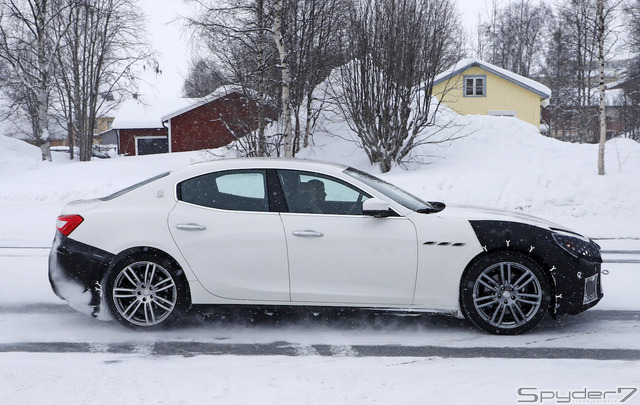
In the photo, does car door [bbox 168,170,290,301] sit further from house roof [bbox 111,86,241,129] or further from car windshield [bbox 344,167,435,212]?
house roof [bbox 111,86,241,129]

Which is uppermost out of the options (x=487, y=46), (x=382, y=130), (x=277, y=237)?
(x=487, y=46)

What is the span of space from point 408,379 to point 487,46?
58.7 m

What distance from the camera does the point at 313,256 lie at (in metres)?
5.11

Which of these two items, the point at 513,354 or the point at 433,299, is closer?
the point at 513,354

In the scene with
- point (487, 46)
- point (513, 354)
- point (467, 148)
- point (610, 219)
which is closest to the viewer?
point (513, 354)

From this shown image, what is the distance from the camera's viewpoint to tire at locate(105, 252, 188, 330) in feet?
17.1

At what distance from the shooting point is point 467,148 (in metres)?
23.4

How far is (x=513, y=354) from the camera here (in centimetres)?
466

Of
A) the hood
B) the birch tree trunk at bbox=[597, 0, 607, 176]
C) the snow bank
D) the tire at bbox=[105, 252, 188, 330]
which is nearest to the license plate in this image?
the hood

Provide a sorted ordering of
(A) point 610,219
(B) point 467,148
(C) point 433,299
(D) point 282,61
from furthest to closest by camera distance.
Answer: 1. (B) point 467,148
2. (D) point 282,61
3. (A) point 610,219
4. (C) point 433,299

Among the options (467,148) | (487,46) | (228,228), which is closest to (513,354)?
(228,228)

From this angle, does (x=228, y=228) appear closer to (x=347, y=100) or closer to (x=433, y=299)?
(x=433, y=299)

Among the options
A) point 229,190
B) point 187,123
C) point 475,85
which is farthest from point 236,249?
point 187,123

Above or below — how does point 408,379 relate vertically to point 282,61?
below
